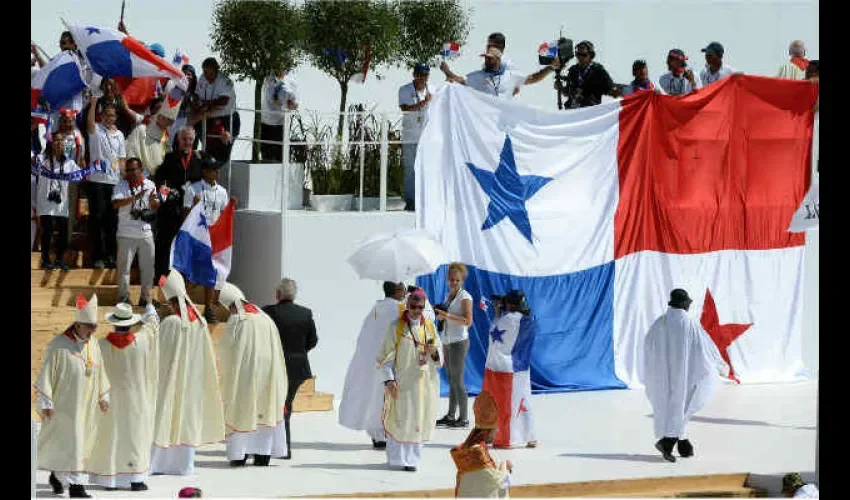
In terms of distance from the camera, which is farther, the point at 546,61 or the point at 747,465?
the point at 546,61

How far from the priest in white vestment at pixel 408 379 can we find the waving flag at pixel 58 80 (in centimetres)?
466

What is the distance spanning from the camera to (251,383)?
1870cm

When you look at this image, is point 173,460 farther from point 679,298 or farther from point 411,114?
point 411,114

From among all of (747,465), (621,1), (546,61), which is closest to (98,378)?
(747,465)

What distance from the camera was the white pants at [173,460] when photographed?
59.9 ft

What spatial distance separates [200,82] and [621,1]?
200 inches

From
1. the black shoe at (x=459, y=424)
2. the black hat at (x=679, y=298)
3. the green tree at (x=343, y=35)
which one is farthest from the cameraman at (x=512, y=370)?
the green tree at (x=343, y=35)

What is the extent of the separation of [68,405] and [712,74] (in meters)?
9.45

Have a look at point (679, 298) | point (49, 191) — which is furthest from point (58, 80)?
point (679, 298)

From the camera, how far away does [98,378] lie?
1741cm

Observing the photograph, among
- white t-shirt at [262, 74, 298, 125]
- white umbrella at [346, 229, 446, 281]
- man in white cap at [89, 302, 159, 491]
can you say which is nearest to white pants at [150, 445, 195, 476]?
man in white cap at [89, 302, 159, 491]

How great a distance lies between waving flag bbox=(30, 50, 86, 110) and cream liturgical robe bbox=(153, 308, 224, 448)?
4001 mm
